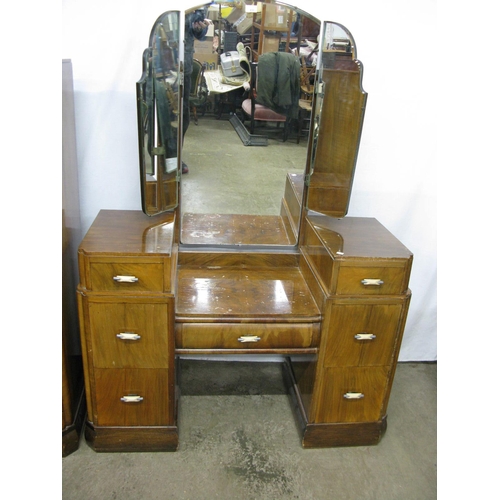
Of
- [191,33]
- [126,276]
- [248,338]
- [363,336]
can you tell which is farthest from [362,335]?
[191,33]

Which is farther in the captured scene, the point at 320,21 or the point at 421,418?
the point at 421,418

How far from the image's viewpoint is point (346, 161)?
1.84m

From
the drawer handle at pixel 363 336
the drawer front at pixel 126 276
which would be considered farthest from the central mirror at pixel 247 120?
the drawer handle at pixel 363 336

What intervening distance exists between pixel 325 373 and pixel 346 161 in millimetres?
833

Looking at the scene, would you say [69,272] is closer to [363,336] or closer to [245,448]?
[245,448]

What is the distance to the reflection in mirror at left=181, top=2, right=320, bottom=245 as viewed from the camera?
1699 mm

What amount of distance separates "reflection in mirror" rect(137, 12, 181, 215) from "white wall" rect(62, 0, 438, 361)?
0.57ft

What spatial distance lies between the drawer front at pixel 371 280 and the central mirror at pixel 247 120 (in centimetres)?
38

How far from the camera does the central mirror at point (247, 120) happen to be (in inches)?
65.3

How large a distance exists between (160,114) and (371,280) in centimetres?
95

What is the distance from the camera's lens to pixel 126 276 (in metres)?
1.55

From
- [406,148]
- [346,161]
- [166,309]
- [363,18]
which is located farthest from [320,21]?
[166,309]
